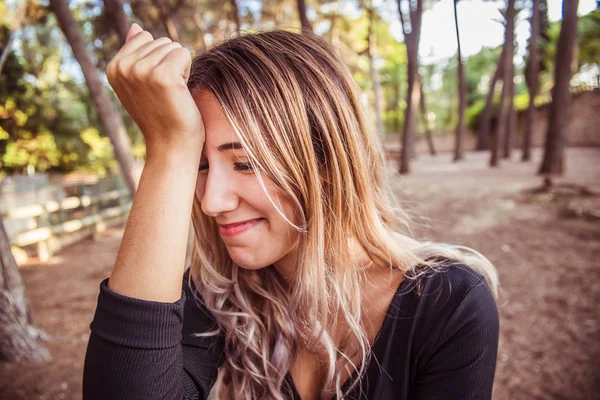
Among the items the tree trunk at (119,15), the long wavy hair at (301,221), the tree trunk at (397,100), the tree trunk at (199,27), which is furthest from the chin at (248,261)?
the tree trunk at (397,100)

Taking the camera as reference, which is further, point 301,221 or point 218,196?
point 301,221

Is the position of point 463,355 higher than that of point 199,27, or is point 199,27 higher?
point 199,27

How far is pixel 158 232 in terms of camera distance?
1007mm

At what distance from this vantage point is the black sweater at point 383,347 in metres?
0.91

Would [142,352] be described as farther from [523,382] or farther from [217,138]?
[523,382]

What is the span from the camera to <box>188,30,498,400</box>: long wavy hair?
119 cm

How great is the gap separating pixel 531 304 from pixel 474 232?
7.42 ft

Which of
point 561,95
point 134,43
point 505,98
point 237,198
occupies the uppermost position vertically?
point 505,98

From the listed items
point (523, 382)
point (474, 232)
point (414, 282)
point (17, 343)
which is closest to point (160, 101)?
point (414, 282)

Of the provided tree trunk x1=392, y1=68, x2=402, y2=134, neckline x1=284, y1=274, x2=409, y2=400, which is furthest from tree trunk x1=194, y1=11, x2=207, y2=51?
tree trunk x1=392, y1=68, x2=402, y2=134

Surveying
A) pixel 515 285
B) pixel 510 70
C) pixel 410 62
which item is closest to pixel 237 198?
pixel 515 285

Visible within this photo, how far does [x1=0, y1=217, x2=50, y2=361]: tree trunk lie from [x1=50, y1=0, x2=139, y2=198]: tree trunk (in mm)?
2727

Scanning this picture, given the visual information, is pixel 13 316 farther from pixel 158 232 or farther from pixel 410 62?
pixel 410 62

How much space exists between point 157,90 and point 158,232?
0.42 m
